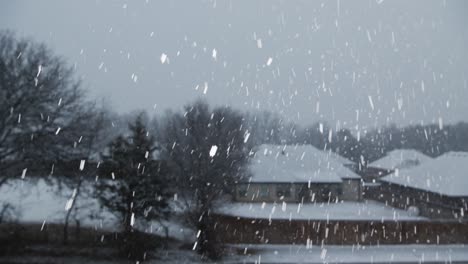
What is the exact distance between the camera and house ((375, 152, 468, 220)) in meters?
29.8

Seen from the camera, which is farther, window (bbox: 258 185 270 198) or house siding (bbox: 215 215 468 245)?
window (bbox: 258 185 270 198)

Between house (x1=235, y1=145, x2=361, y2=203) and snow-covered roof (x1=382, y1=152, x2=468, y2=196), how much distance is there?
435 cm

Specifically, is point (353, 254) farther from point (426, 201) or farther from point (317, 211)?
point (426, 201)

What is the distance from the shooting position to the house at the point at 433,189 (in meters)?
29.8

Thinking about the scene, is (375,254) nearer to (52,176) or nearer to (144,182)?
(144,182)

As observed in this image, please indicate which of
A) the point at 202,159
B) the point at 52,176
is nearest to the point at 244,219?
the point at 202,159

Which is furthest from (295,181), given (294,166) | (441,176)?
(441,176)

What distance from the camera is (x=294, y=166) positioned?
40781 millimetres

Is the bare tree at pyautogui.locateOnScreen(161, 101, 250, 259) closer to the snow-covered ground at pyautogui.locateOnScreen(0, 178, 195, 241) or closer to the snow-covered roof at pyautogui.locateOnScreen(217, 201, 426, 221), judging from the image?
the snow-covered ground at pyautogui.locateOnScreen(0, 178, 195, 241)

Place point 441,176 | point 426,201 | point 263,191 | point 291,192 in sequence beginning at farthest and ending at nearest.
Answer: point 291,192
point 263,191
point 441,176
point 426,201

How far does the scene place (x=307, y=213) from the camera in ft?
98.9

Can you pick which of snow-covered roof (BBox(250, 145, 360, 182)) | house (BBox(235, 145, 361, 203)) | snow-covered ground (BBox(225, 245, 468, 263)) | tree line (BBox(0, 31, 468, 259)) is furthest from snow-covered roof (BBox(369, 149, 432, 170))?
tree line (BBox(0, 31, 468, 259))

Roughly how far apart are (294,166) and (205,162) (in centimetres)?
1772

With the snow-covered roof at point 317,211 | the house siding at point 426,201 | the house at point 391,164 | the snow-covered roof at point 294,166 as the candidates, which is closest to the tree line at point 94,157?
the snow-covered roof at point 317,211
